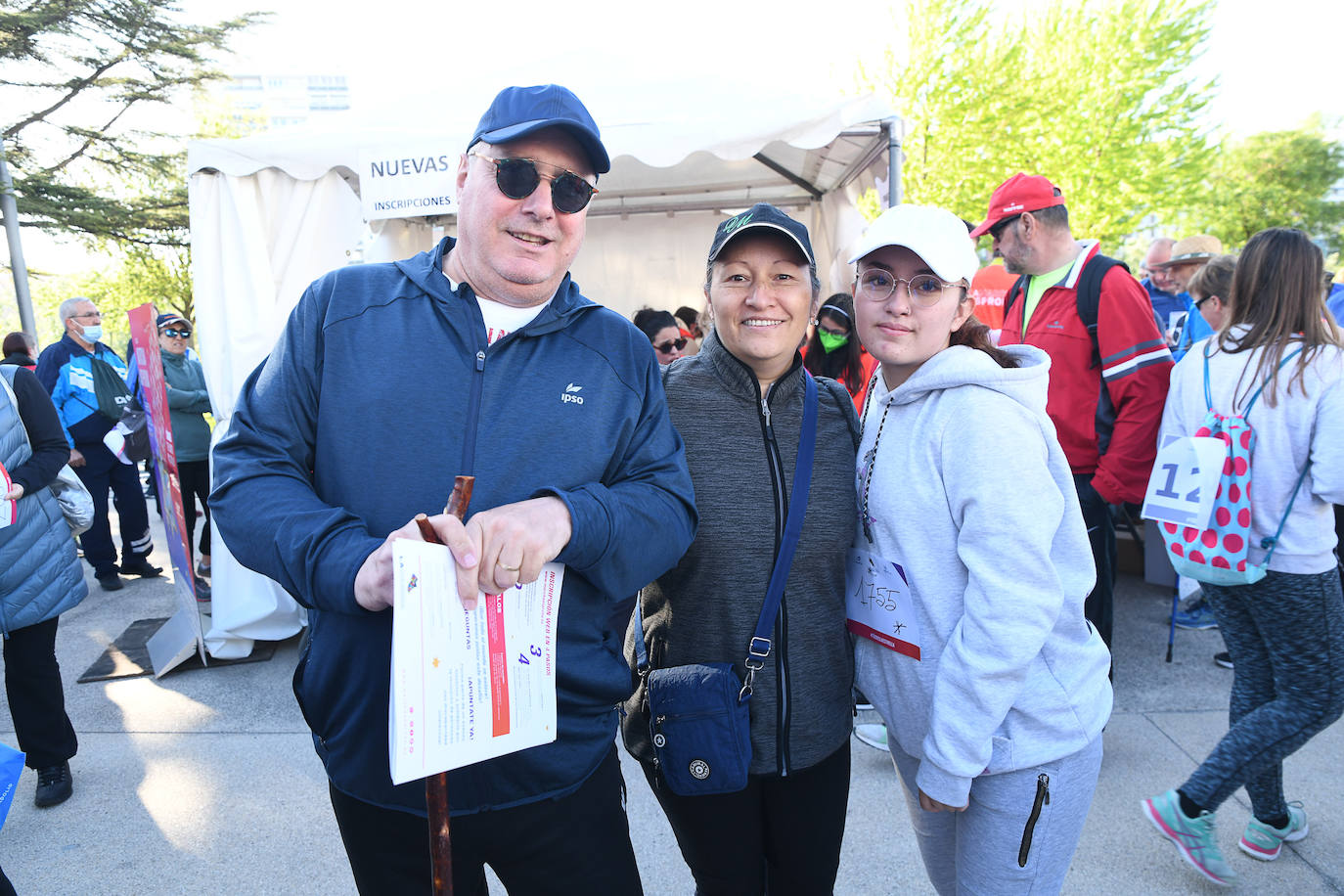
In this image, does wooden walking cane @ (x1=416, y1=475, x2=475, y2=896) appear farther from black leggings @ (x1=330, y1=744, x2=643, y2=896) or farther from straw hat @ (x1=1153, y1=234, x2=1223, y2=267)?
straw hat @ (x1=1153, y1=234, x2=1223, y2=267)

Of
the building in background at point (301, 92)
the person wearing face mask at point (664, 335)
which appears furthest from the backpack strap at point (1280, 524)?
the building in background at point (301, 92)

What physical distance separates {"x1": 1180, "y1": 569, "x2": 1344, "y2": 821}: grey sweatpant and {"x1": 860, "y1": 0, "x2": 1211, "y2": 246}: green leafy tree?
15.9 meters

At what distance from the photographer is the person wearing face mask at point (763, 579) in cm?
162

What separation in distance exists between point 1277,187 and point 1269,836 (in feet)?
129

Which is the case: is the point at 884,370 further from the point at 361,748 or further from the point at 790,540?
the point at 361,748

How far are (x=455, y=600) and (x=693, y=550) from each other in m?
0.66

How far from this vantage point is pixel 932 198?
17.2 m

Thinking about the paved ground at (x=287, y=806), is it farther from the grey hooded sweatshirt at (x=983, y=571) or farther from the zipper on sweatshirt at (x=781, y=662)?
the grey hooded sweatshirt at (x=983, y=571)

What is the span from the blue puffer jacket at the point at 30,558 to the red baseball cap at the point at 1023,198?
3.96 meters

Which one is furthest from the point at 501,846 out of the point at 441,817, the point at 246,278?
the point at 246,278

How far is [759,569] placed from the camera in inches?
63.6

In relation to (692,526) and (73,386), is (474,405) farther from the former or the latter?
(73,386)

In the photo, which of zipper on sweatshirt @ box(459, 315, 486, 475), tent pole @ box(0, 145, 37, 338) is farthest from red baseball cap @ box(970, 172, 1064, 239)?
tent pole @ box(0, 145, 37, 338)

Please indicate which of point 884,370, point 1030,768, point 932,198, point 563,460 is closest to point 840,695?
point 1030,768
